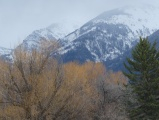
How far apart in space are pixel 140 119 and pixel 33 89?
14240 millimetres

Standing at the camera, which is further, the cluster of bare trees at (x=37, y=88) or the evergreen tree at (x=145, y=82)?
the evergreen tree at (x=145, y=82)

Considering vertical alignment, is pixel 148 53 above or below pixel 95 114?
above

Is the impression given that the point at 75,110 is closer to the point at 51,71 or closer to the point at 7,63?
the point at 51,71

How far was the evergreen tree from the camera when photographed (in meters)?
39.2

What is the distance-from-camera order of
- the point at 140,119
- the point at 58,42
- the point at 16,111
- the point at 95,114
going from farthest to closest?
the point at 95,114
the point at 140,119
the point at 58,42
the point at 16,111

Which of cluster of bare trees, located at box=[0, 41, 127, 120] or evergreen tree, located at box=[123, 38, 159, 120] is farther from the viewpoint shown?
evergreen tree, located at box=[123, 38, 159, 120]

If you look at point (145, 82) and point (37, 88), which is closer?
point (37, 88)

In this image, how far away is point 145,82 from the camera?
39500 mm

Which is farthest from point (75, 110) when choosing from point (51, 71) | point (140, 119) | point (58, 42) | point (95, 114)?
point (95, 114)

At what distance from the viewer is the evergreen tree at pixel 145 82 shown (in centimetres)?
3919

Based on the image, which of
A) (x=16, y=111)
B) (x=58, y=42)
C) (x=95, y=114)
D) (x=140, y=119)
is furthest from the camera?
(x=95, y=114)

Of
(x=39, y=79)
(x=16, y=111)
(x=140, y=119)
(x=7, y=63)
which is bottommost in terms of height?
(x=140, y=119)

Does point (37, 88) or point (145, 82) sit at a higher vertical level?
point (37, 88)

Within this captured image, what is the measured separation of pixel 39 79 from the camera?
3127 centimetres
